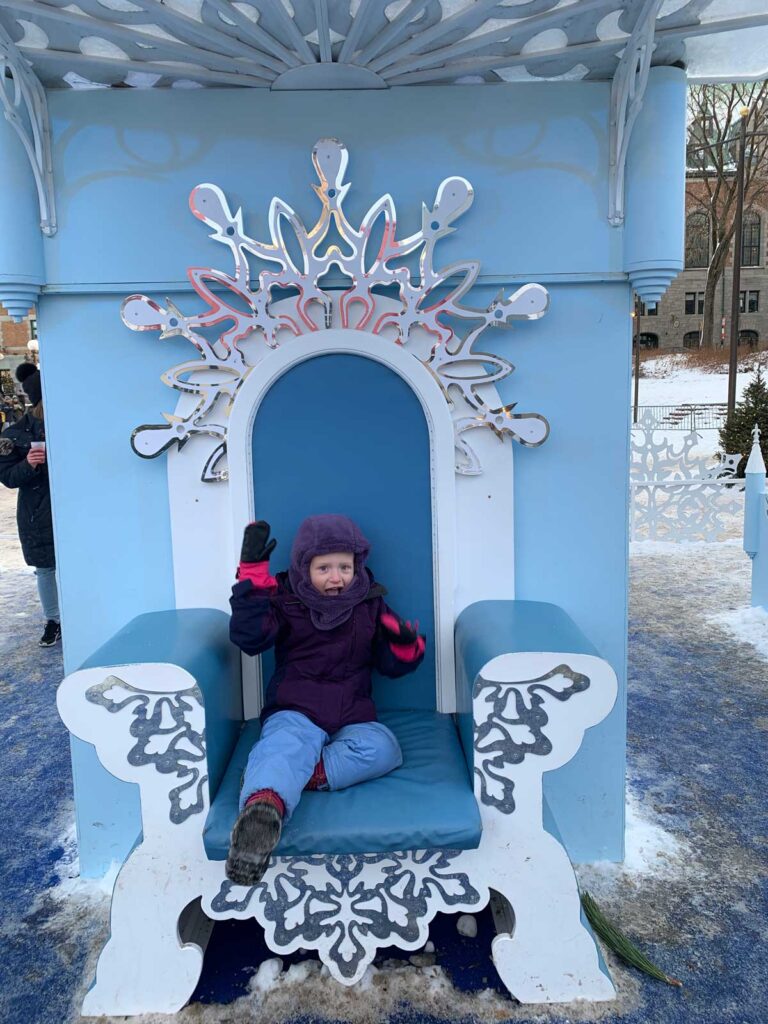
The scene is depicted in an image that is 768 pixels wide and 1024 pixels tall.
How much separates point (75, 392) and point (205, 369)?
0.48 metres

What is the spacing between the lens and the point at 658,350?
3338cm

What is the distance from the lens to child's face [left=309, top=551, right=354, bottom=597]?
2533 millimetres

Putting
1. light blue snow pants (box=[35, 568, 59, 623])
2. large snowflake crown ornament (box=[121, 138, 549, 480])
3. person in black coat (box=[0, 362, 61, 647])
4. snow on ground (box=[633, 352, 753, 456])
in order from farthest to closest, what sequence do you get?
snow on ground (box=[633, 352, 753, 456]), light blue snow pants (box=[35, 568, 59, 623]), person in black coat (box=[0, 362, 61, 647]), large snowflake crown ornament (box=[121, 138, 549, 480])

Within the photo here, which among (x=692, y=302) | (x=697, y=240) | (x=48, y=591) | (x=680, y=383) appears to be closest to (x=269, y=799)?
(x=48, y=591)

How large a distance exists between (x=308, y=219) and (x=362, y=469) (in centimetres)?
88

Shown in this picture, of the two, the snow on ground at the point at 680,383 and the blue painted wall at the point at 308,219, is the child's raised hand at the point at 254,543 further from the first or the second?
the snow on ground at the point at 680,383

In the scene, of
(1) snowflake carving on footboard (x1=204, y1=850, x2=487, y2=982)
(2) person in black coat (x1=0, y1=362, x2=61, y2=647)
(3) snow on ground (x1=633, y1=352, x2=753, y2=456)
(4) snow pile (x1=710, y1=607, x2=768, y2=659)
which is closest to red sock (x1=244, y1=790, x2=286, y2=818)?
(1) snowflake carving on footboard (x1=204, y1=850, x2=487, y2=982)

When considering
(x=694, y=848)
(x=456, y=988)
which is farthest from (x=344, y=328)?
(x=694, y=848)

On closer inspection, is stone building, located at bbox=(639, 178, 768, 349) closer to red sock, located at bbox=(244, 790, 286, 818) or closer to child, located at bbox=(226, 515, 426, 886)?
child, located at bbox=(226, 515, 426, 886)

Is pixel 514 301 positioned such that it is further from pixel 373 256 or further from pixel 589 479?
pixel 589 479

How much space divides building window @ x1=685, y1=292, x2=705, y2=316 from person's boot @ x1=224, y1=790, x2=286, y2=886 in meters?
36.5

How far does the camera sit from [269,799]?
2.08 meters

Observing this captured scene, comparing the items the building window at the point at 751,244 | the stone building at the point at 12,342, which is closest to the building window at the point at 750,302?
the building window at the point at 751,244

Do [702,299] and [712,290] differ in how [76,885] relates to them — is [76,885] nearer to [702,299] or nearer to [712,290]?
[712,290]
